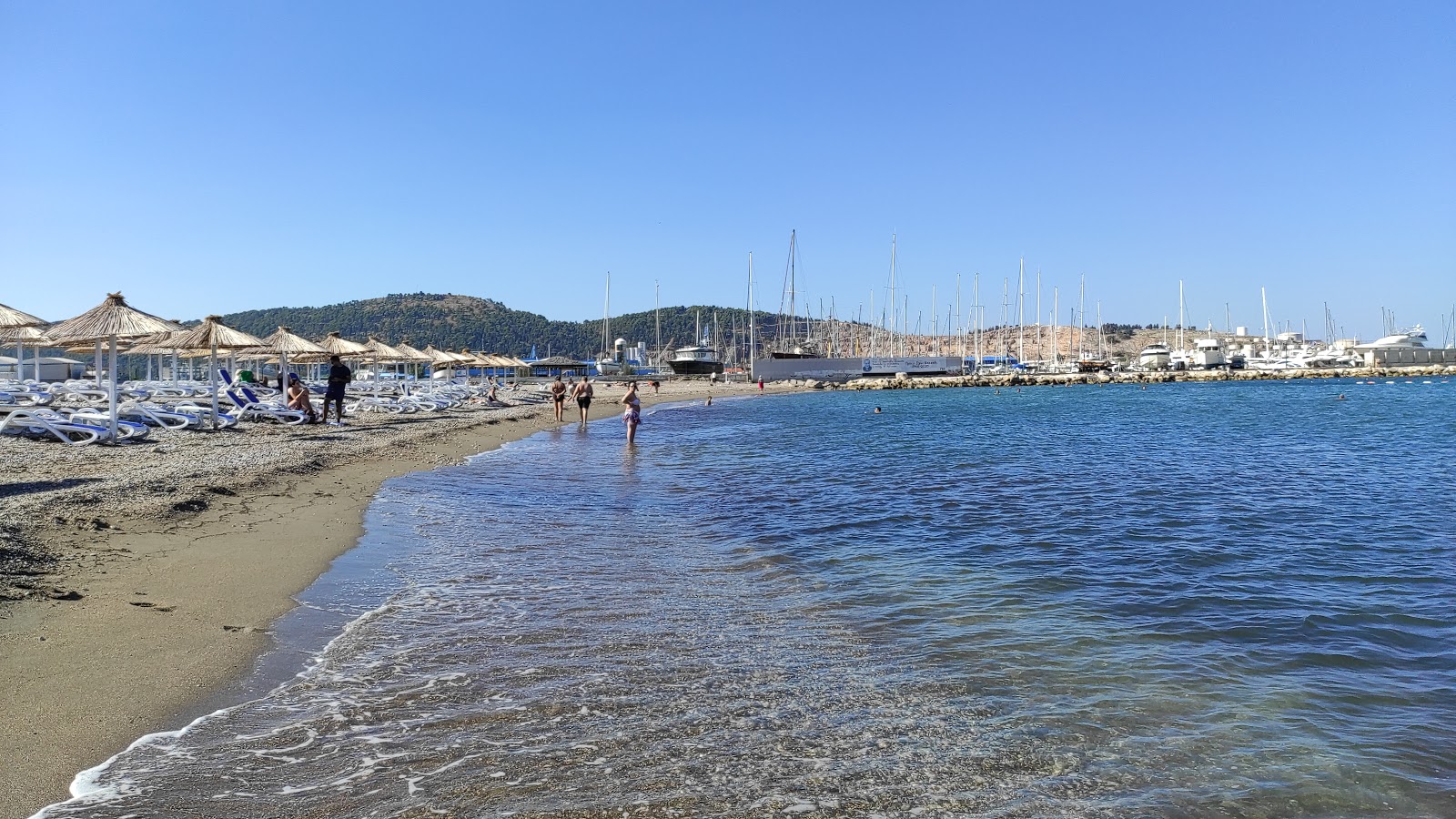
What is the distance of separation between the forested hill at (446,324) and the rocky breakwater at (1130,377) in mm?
66363

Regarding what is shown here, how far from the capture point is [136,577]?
6.66m

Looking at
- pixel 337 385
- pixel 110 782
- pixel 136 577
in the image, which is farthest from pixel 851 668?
pixel 337 385

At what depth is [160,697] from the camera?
452cm

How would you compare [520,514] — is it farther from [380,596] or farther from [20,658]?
[20,658]

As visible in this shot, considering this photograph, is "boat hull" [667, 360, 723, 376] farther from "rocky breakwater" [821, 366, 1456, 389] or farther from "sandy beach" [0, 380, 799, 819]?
"sandy beach" [0, 380, 799, 819]

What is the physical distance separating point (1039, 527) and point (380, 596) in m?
7.79

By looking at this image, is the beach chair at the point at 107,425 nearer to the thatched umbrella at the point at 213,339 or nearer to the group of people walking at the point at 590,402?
the thatched umbrella at the point at 213,339

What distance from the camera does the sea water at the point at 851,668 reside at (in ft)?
12.3

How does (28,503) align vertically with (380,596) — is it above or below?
above

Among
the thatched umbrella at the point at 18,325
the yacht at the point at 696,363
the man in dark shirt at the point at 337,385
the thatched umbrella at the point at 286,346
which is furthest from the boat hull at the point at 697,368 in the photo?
the thatched umbrella at the point at 18,325

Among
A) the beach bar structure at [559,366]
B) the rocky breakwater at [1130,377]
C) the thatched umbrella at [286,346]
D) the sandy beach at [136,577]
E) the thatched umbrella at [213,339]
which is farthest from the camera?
the beach bar structure at [559,366]

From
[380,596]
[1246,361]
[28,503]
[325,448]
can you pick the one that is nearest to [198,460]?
[325,448]

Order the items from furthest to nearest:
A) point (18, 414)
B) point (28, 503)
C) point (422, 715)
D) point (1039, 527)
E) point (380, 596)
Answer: point (18, 414), point (1039, 527), point (28, 503), point (380, 596), point (422, 715)

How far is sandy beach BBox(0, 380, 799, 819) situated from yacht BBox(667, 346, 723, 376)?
263 ft
